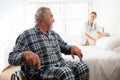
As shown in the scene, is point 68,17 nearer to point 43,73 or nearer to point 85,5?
point 85,5

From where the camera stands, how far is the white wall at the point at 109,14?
3.96 meters

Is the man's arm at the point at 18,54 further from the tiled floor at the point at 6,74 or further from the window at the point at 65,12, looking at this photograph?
the window at the point at 65,12

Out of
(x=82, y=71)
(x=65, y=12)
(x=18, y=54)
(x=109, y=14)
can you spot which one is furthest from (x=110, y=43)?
(x=65, y=12)

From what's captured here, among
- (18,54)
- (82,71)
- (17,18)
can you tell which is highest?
(17,18)

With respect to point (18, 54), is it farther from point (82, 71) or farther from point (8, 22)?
point (8, 22)

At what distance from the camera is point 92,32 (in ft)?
14.3

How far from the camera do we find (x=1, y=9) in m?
3.98

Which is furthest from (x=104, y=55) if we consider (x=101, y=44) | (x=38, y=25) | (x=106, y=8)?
(x=106, y=8)

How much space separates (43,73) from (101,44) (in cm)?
173

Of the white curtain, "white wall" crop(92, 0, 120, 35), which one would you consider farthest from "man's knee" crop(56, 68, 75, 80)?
the white curtain

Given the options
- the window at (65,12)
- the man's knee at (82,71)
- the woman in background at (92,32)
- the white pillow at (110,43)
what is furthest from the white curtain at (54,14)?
the man's knee at (82,71)

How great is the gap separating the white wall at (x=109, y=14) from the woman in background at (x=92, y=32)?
0.21m

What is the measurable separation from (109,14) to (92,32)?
518mm

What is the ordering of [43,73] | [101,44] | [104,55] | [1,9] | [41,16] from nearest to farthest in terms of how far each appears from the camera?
[43,73]
[41,16]
[104,55]
[101,44]
[1,9]
